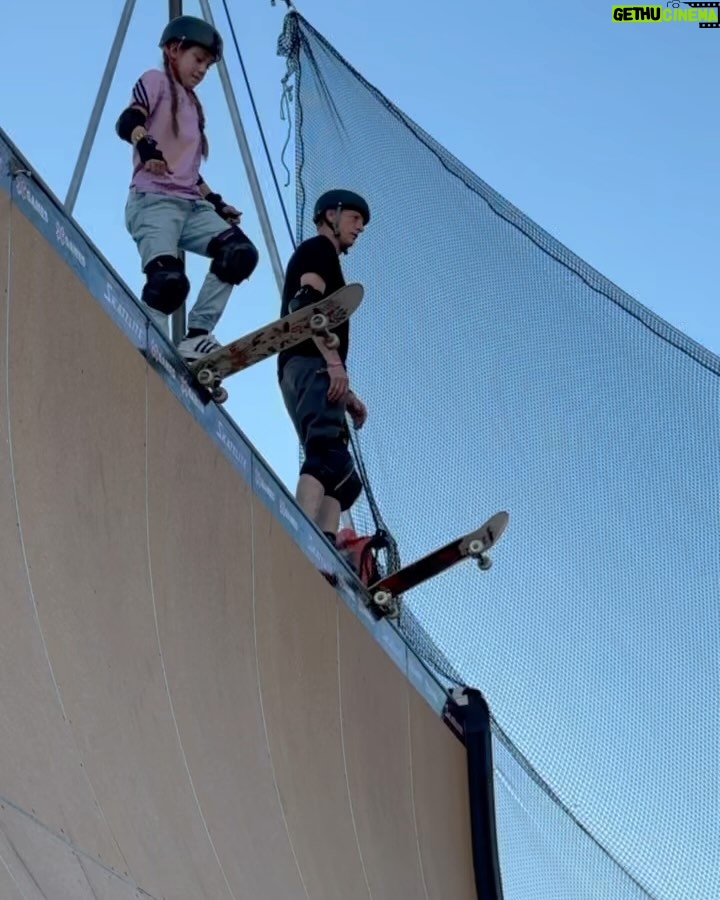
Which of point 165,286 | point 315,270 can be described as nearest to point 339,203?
point 315,270

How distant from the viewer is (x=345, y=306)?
17.5 feet

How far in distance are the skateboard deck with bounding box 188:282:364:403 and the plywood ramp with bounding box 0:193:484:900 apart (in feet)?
0.63

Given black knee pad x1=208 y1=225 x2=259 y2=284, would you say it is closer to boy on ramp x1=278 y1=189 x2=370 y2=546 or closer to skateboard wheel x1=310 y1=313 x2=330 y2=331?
boy on ramp x1=278 y1=189 x2=370 y2=546

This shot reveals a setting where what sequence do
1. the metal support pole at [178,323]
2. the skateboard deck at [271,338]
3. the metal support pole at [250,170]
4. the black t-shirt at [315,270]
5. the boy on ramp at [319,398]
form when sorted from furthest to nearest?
1. the metal support pole at [250,170]
2. the metal support pole at [178,323]
3. the black t-shirt at [315,270]
4. the boy on ramp at [319,398]
5. the skateboard deck at [271,338]

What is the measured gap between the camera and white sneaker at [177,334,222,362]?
232 inches

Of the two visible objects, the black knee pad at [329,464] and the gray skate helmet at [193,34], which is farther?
the gray skate helmet at [193,34]

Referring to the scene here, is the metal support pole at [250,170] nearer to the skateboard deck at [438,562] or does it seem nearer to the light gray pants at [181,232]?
the light gray pants at [181,232]

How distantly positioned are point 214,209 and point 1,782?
128 inches

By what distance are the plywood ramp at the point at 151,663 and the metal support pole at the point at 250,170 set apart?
8.87 feet

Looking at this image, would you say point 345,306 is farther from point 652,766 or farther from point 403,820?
point 652,766

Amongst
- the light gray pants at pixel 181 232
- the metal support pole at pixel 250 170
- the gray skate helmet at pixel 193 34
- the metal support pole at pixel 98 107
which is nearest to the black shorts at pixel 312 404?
the light gray pants at pixel 181 232

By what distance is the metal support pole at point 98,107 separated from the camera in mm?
7663

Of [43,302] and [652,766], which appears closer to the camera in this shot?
[43,302]

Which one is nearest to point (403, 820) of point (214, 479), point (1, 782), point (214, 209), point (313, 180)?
point (214, 479)
